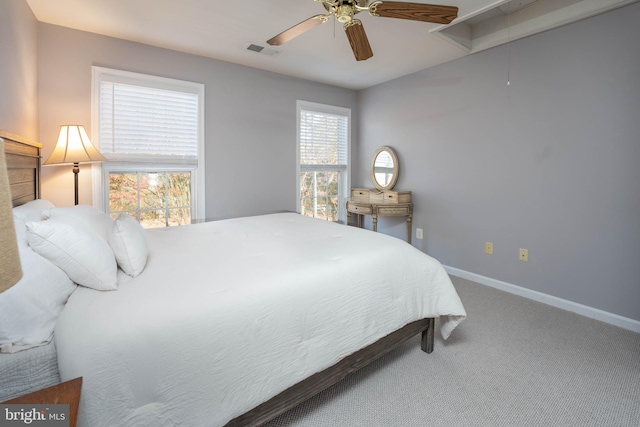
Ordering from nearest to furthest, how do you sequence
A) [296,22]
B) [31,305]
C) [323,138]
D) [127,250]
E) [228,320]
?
[31,305]
[228,320]
[127,250]
[296,22]
[323,138]

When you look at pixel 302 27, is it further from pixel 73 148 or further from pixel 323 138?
pixel 323 138

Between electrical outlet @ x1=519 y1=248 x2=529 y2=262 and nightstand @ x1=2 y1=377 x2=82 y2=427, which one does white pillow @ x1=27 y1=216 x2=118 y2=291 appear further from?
electrical outlet @ x1=519 y1=248 x2=529 y2=262

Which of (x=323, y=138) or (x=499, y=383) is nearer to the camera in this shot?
(x=499, y=383)

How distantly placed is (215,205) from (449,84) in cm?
297

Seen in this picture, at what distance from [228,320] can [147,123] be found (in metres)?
2.61

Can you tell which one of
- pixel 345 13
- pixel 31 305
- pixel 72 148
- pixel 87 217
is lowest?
pixel 31 305

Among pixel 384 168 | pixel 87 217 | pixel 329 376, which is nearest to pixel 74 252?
pixel 87 217

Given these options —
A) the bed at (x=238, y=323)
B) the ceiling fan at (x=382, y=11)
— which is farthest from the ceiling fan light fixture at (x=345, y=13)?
the bed at (x=238, y=323)

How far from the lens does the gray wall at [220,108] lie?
103 inches

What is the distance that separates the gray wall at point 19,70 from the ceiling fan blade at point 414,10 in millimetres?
2181

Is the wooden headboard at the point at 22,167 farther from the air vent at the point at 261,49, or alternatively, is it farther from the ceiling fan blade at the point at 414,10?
the ceiling fan blade at the point at 414,10

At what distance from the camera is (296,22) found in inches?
102

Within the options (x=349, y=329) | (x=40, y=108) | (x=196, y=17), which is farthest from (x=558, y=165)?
(x=40, y=108)

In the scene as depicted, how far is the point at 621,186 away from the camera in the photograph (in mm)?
2375
